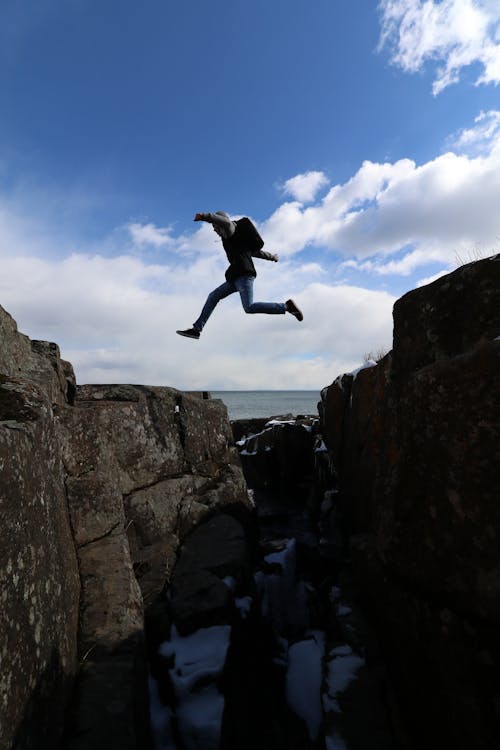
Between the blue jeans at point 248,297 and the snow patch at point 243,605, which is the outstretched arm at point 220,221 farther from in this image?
the snow patch at point 243,605

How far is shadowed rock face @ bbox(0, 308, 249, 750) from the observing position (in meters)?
2.35

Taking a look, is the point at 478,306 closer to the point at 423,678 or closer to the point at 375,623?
the point at 423,678

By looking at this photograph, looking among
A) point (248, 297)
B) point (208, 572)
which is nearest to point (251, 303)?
point (248, 297)

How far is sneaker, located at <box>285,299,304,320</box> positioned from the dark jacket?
2.52 feet

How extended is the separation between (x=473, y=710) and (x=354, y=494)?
14.3ft

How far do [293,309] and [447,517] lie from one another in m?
4.82

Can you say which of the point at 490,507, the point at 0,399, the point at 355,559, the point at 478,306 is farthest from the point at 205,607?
the point at 478,306

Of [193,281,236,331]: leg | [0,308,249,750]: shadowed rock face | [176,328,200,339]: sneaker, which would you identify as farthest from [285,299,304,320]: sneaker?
[0,308,249,750]: shadowed rock face

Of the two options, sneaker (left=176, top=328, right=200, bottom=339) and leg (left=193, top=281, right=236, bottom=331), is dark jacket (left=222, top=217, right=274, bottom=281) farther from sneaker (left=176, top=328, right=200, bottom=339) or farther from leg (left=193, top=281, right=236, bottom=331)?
sneaker (left=176, top=328, right=200, bottom=339)

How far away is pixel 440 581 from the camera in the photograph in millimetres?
2500

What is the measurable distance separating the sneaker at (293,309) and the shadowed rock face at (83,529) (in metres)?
2.38

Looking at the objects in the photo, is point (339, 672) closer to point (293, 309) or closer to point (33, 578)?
point (33, 578)

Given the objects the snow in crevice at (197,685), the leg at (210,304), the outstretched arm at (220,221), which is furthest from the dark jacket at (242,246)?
the snow in crevice at (197,685)

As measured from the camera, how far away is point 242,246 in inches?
268
